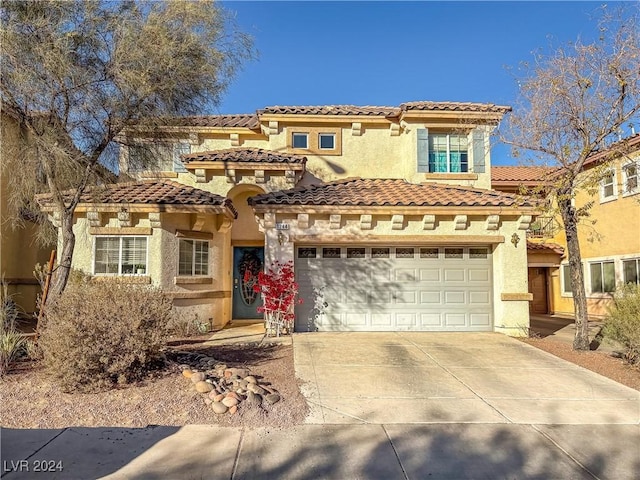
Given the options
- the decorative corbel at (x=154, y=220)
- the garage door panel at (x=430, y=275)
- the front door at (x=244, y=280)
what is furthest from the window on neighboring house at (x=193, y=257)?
the garage door panel at (x=430, y=275)

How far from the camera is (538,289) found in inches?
789

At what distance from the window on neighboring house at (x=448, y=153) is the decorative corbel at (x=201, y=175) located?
7253 millimetres

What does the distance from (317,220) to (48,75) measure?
6.59 m

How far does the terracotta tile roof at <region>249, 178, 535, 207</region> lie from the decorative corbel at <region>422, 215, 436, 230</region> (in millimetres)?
325

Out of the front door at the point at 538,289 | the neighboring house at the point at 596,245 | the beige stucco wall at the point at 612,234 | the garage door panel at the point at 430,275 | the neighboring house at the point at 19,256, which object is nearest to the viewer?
the garage door panel at the point at 430,275

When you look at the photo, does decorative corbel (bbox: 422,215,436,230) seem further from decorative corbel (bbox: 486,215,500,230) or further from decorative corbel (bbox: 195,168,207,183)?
decorative corbel (bbox: 195,168,207,183)

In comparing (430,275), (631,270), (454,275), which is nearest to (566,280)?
(631,270)

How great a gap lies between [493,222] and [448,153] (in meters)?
3.74

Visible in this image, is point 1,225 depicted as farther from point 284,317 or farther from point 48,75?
point 284,317

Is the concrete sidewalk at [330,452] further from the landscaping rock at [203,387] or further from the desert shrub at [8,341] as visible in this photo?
the desert shrub at [8,341]

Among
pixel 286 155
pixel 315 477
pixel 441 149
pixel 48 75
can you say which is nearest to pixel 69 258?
pixel 48 75

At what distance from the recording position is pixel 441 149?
14336 millimetres

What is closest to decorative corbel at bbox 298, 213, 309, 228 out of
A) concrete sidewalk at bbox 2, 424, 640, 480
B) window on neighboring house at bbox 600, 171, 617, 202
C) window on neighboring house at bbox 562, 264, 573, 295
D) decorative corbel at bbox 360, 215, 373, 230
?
decorative corbel at bbox 360, 215, 373, 230

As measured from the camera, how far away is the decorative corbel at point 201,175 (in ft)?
43.4
